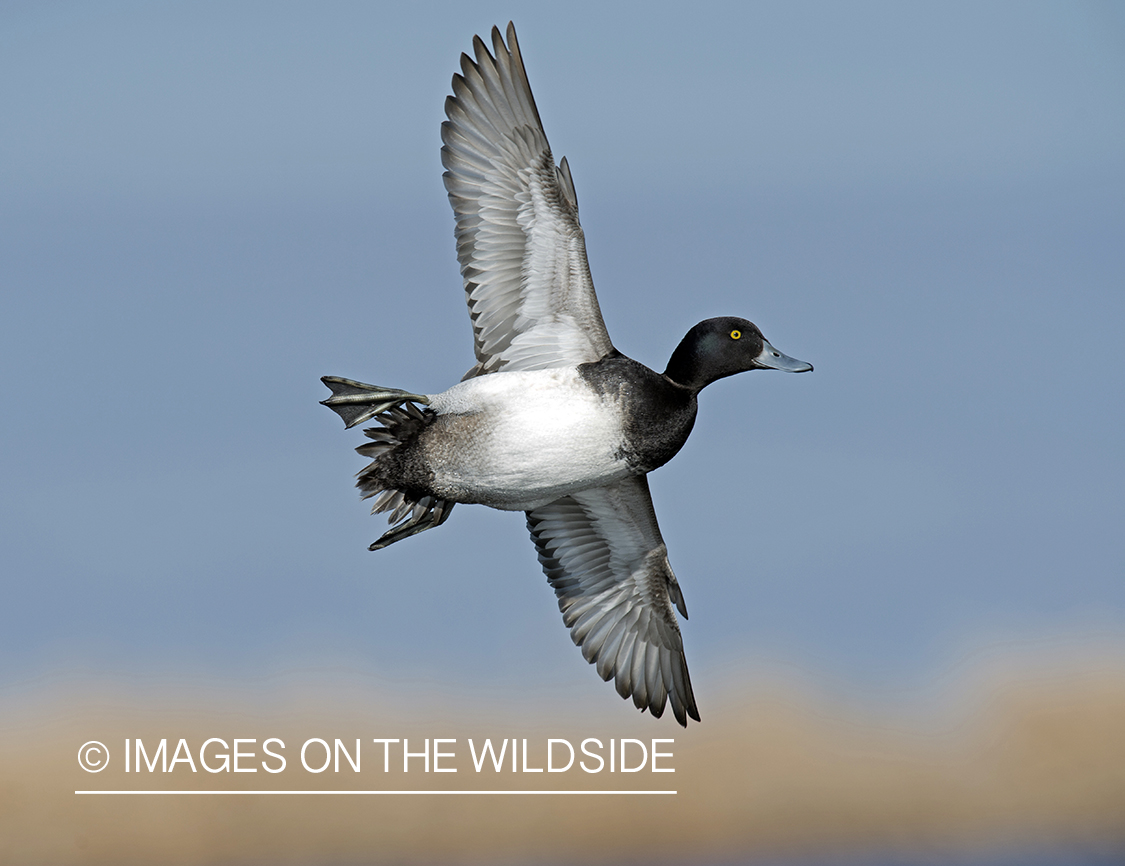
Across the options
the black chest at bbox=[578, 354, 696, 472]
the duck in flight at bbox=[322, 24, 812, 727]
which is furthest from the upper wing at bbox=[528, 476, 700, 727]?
the black chest at bbox=[578, 354, 696, 472]

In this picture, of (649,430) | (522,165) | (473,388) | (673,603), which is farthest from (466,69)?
(673,603)

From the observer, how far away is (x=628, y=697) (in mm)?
7500

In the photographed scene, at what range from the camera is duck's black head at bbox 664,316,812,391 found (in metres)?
6.27

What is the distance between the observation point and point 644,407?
6043mm

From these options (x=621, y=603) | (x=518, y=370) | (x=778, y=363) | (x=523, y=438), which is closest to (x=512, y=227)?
(x=518, y=370)

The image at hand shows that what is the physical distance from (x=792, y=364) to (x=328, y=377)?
211cm

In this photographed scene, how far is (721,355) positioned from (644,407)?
0.51 metres

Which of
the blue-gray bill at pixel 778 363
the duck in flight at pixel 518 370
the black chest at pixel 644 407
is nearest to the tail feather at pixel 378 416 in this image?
the duck in flight at pixel 518 370

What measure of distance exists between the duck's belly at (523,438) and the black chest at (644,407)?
0.05 meters

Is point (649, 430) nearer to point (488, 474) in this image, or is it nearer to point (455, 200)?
point (488, 474)

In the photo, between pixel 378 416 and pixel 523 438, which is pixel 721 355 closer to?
pixel 523 438

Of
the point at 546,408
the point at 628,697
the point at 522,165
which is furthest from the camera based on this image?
the point at 628,697

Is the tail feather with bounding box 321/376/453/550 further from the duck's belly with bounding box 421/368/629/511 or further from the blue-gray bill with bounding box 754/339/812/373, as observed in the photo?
the blue-gray bill with bounding box 754/339/812/373

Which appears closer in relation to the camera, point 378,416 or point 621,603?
point 378,416
